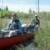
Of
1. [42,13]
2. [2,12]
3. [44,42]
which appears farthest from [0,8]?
[44,42]

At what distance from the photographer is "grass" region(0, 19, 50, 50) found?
2998 mm

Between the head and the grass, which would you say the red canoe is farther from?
the head

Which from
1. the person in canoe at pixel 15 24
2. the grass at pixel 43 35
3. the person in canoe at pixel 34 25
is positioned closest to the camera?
the grass at pixel 43 35

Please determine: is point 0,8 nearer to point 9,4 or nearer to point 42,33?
point 9,4

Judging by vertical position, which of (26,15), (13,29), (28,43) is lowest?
(28,43)

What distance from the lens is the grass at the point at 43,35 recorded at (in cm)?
300

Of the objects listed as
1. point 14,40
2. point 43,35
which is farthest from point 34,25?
point 14,40

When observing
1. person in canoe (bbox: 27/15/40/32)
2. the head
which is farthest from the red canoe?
the head

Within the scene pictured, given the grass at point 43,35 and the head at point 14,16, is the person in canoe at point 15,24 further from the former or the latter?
the grass at point 43,35

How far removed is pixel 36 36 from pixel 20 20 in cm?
38

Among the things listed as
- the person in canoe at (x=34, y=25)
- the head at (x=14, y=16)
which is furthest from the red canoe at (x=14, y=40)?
the head at (x=14, y=16)

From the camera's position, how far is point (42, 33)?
3.13 metres

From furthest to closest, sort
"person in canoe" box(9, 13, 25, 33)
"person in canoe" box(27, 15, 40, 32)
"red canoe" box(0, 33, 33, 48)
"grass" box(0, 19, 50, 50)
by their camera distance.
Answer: "person in canoe" box(27, 15, 40, 32)
"person in canoe" box(9, 13, 25, 33)
"grass" box(0, 19, 50, 50)
"red canoe" box(0, 33, 33, 48)

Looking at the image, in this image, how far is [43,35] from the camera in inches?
120
